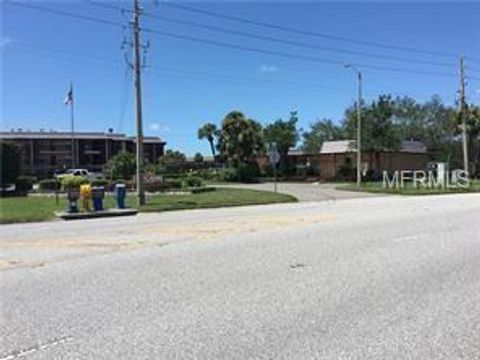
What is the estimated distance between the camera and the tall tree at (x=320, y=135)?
96.8m

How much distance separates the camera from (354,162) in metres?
79.8

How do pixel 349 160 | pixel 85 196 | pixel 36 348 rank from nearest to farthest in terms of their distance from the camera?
pixel 36 348 → pixel 85 196 → pixel 349 160

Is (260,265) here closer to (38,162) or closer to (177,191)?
(177,191)

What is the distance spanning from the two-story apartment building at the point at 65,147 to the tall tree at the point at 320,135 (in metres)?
33.1

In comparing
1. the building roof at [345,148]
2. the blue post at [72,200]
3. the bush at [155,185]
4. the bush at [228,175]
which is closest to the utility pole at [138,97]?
the blue post at [72,200]

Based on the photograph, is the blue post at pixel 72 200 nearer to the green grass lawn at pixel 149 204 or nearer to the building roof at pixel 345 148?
the green grass lawn at pixel 149 204

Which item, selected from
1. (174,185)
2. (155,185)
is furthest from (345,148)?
(155,185)

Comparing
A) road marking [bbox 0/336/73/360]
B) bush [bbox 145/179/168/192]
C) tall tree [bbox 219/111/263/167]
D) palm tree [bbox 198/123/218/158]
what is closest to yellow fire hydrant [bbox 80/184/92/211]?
bush [bbox 145/179/168/192]

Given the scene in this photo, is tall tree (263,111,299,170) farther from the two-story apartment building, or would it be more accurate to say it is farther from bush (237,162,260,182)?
the two-story apartment building

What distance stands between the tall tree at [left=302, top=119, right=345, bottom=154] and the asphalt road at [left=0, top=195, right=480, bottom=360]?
7961 centimetres

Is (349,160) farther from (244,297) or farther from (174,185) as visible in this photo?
(244,297)

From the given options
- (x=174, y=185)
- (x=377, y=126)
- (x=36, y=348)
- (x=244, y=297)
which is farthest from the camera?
(x=377, y=126)

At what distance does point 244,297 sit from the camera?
9445mm

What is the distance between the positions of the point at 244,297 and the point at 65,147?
126 m
